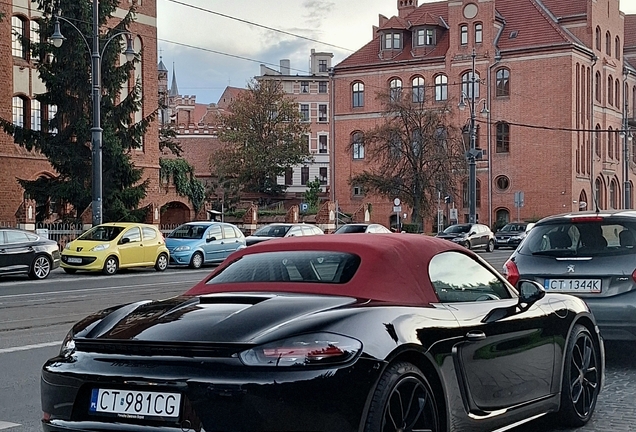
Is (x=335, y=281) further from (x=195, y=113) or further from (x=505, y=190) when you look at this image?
(x=195, y=113)

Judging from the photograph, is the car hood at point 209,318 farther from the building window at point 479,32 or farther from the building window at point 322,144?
the building window at point 322,144

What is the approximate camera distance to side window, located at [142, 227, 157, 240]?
28.7 m

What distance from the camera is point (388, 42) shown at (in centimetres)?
7056

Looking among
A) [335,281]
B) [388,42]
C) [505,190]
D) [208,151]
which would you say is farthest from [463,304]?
[208,151]

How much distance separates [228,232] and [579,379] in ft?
88.0

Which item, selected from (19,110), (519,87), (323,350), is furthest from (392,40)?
(323,350)

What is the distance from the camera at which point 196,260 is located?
103ft

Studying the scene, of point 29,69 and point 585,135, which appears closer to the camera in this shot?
point 29,69

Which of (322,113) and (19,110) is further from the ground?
(322,113)

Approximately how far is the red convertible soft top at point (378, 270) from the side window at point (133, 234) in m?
22.4

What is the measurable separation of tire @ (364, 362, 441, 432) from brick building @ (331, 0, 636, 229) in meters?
55.6

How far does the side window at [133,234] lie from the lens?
28.0m

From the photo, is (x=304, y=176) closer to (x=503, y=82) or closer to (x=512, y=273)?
(x=503, y=82)

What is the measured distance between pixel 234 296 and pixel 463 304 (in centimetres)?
142
